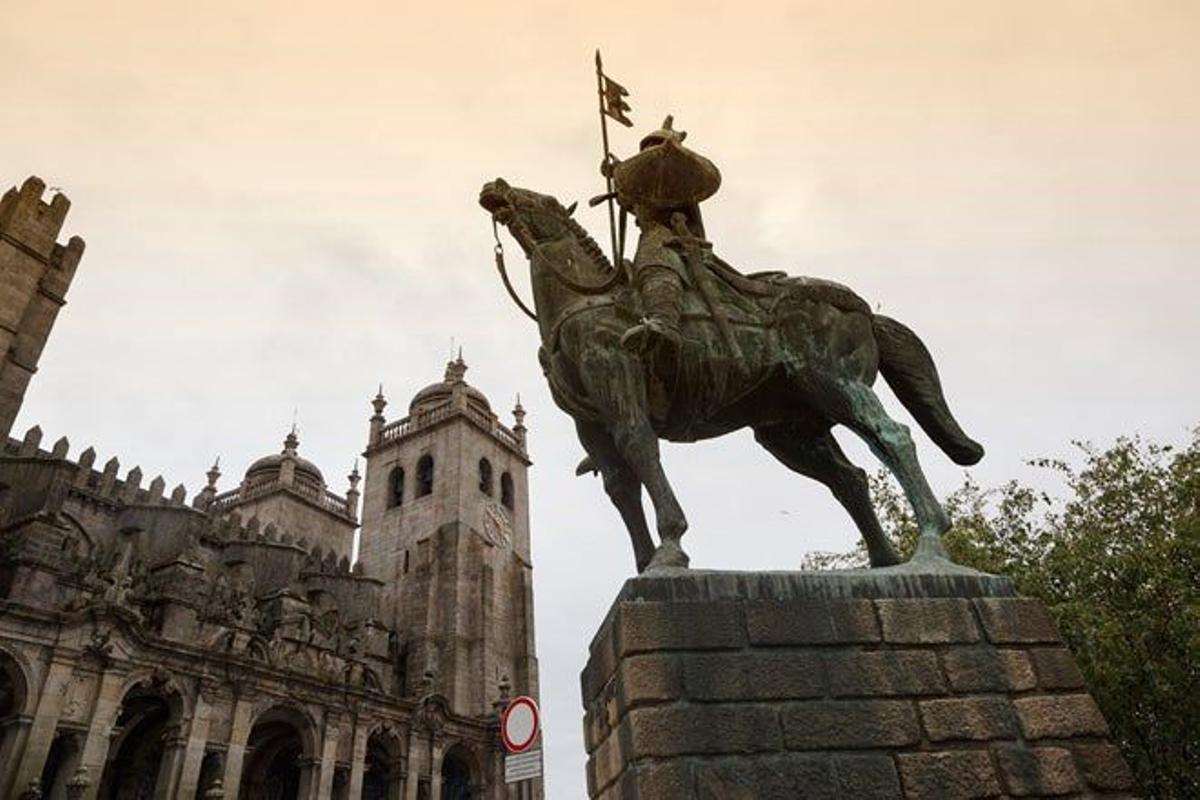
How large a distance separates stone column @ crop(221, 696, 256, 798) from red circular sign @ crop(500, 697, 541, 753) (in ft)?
68.1

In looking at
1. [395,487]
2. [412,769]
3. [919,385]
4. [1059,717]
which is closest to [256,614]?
[412,769]

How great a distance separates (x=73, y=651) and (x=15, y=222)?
15228 mm

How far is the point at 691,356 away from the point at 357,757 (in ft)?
95.4

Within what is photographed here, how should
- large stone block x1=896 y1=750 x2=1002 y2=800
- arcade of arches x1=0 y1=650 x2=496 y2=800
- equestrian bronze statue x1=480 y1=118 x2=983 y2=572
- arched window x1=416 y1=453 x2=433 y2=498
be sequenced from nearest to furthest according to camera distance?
large stone block x1=896 y1=750 x2=1002 y2=800 < equestrian bronze statue x1=480 y1=118 x2=983 y2=572 < arcade of arches x1=0 y1=650 x2=496 y2=800 < arched window x1=416 y1=453 x2=433 y2=498

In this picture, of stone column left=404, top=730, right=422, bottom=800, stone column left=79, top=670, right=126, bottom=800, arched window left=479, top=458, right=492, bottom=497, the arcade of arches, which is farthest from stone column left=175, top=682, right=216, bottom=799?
arched window left=479, top=458, right=492, bottom=497

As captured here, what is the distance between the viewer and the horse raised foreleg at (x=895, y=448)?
473cm

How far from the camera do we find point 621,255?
5.25 m

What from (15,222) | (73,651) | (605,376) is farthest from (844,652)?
(15,222)

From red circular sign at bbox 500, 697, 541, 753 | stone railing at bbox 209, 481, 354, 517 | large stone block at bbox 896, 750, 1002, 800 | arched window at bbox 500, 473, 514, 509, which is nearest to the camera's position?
large stone block at bbox 896, 750, 1002, 800

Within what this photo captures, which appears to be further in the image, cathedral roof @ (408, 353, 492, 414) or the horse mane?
cathedral roof @ (408, 353, 492, 414)

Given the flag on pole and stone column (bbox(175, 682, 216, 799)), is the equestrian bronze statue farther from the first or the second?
stone column (bbox(175, 682, 216, 799))

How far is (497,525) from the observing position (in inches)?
1692

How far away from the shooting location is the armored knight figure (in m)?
5.01

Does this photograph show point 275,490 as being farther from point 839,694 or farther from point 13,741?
point 839,694
